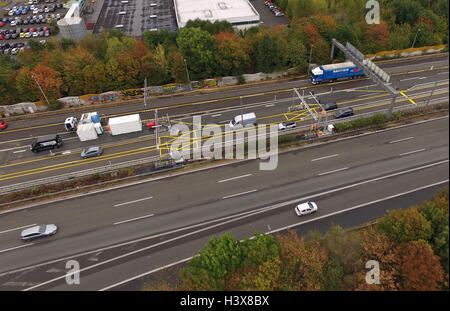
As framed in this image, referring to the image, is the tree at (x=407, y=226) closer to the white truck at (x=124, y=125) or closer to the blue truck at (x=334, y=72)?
the blue truck at (x=334, y=72)

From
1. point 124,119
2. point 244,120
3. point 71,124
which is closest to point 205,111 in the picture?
point 244,120

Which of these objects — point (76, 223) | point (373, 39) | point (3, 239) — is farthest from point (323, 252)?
point (373, 39)

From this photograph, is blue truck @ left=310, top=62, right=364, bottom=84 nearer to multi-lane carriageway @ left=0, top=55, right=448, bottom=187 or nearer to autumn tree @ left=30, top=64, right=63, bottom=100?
multi-lane carriageway @ left=0, top=55, right=448, bottom=187

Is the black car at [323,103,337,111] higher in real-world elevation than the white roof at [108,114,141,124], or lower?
lower

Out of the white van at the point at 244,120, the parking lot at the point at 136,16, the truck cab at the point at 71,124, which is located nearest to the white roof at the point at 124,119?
the truck cab at the point at 71,124

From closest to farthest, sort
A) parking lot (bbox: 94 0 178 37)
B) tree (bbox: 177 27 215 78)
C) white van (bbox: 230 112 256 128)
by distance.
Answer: white van (bbox: 230 112 256 128) → tree (bbox: 177 27 215 78) → parking lot (bbox: 94 0 178 37)

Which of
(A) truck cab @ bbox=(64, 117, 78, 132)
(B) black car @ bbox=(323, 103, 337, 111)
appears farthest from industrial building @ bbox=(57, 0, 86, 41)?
(B) black car @ bbox=(323, 103, 337, 111)
